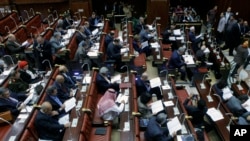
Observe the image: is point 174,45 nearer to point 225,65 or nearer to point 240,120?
point 225,65

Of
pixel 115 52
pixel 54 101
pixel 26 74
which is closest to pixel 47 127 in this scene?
pixel 54 101

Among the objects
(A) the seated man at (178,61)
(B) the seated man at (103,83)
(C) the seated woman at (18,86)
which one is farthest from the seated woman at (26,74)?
(A) the seated man at (178,61)

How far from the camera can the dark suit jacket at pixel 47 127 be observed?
178 inches

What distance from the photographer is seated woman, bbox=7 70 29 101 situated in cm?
583

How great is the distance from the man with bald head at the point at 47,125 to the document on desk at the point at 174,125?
210cm

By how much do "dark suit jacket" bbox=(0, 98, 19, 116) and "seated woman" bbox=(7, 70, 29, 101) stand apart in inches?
16.9

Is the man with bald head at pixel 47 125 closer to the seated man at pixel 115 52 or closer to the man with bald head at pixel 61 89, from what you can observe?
the man with bald head at pixel 61 89

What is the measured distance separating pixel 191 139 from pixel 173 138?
0.36 m

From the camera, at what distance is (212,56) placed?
8445 mm

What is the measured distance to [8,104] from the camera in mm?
5281

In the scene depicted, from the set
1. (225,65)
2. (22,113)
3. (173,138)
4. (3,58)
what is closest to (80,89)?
(22,113)

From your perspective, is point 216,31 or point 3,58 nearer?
point 3,58

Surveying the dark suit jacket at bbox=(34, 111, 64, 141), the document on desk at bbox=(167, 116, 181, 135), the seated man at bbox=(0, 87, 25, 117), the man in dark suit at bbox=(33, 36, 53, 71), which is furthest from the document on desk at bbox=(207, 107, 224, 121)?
the man in dark suit at bbox=(33, 36, 53, 71)

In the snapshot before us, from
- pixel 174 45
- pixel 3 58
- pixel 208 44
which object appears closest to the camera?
pixel 3 58
